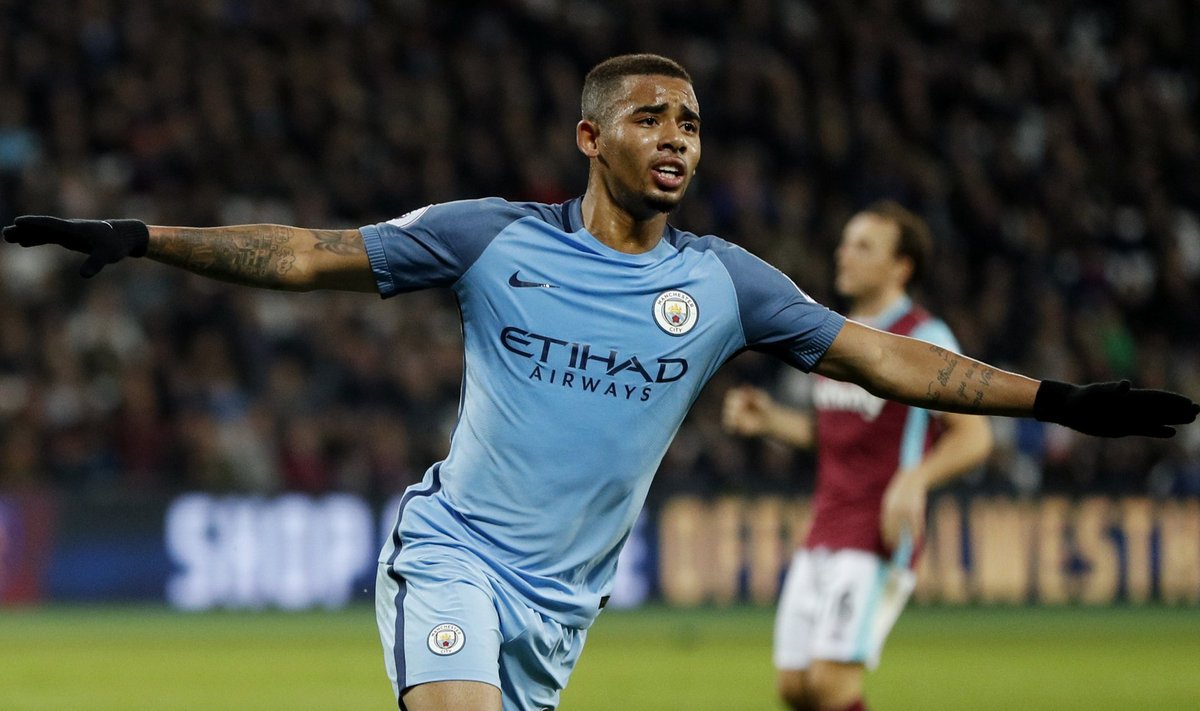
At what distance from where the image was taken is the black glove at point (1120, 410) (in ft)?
16.4

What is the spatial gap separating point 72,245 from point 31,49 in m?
14.7

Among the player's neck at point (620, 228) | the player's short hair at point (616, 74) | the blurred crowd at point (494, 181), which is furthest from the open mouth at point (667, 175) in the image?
the blurred crowd at point (494, 181)

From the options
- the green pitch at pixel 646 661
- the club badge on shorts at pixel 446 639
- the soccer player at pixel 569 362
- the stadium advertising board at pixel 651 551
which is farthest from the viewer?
the stadium advertising board at pixel 651 551

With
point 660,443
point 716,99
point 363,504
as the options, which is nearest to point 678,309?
point 660,443

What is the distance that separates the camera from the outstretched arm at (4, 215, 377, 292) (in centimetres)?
459

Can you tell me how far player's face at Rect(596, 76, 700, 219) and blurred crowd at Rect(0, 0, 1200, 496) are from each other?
36.9ft

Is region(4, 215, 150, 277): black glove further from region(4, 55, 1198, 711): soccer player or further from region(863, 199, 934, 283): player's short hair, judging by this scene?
region(863, 199, 934, 283): player's short hair

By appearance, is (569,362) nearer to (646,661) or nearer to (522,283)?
(522,283)

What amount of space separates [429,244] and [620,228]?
22.7 inches

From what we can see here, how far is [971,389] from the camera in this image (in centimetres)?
516

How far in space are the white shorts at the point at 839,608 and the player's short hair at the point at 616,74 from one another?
291 centimetres

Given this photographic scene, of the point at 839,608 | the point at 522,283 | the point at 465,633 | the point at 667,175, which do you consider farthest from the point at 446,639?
the point at 839,608

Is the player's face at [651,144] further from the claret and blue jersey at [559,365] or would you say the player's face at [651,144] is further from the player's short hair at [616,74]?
the claret and blue jersey at [559,365]

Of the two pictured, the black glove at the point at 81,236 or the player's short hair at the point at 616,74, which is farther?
the player's short hair at the point at 616,74
